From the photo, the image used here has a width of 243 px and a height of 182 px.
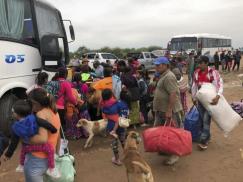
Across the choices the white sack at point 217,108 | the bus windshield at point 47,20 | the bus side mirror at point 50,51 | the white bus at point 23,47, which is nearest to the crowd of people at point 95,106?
the white sack at point 217,108

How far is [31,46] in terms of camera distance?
866 cm

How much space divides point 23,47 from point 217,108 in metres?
4.00

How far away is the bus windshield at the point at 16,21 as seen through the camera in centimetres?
802

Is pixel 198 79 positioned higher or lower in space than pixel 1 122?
higher

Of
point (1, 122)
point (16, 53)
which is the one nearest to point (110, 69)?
point (16, 53)

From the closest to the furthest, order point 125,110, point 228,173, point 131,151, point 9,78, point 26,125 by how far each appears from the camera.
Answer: point 26,125 → point 131,151 → point 228,173 → point 125,110 → point 9,78

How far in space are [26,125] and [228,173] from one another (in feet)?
11.5

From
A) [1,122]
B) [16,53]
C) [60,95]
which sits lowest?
[1,122]

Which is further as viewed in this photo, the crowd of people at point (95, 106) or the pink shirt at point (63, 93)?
the pink shirt at point (63, 93)

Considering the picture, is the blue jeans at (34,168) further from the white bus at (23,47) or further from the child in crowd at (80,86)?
the child in crowd at (80,86)

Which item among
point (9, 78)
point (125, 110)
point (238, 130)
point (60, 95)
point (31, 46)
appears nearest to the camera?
point (125, 110)

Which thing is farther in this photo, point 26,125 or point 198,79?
point 198,79

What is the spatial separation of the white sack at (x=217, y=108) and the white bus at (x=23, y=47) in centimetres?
352

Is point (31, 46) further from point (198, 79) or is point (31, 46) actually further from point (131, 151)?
point (131, 151)
